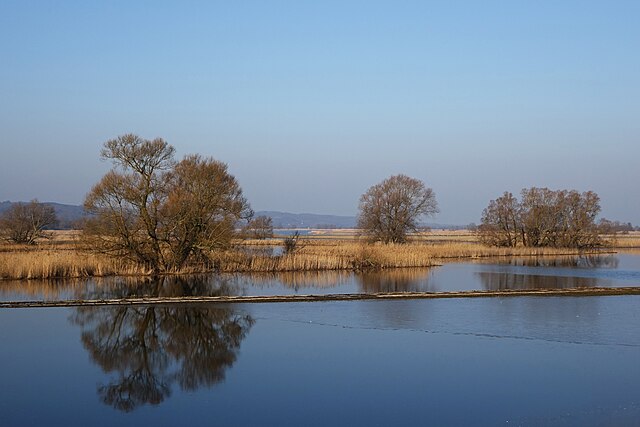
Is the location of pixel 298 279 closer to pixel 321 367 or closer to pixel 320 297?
pixel 320 297

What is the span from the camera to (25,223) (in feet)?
155

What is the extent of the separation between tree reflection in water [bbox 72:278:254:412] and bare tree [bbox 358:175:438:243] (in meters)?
29.6

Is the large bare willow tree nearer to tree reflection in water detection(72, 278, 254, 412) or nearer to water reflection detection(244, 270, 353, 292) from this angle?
water reflection detection(244, 270, 353, 292)

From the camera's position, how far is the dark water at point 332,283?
73.2 feet

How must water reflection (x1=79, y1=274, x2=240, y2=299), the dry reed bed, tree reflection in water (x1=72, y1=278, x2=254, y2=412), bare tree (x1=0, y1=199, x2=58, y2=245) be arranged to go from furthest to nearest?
bare tree (x1=0, y1=199, x2=58, y2=245) < the dry reed bed < water reflection (x1=79, y1=274, x2=240, y2=299) < tree reflection in water (x1=72, y1=278, x2=254, y2=412)

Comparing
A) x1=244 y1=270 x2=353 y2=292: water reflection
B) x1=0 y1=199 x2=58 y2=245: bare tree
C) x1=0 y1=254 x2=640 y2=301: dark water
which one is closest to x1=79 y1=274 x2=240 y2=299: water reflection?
x1=0 y1=254 x2=640 y2=301: dark water

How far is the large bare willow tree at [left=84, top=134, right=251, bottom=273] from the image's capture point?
27.4 meters

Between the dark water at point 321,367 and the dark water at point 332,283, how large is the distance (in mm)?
4719

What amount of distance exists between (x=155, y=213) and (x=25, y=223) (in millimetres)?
23303

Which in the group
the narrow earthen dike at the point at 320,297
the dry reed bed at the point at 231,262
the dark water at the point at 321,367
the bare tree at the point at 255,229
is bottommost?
the dark water at the point at 321,367

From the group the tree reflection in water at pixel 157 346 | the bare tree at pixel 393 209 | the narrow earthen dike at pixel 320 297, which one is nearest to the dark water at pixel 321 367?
the tree reflection in water at pixel 157 346

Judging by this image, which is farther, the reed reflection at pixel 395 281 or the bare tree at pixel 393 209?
the bare tree at pixel 393 209

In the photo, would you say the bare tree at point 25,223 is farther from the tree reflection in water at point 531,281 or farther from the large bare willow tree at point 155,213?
the tree reflection in water at point 531,281

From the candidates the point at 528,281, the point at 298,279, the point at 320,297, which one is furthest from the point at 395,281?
the point at 320,297
